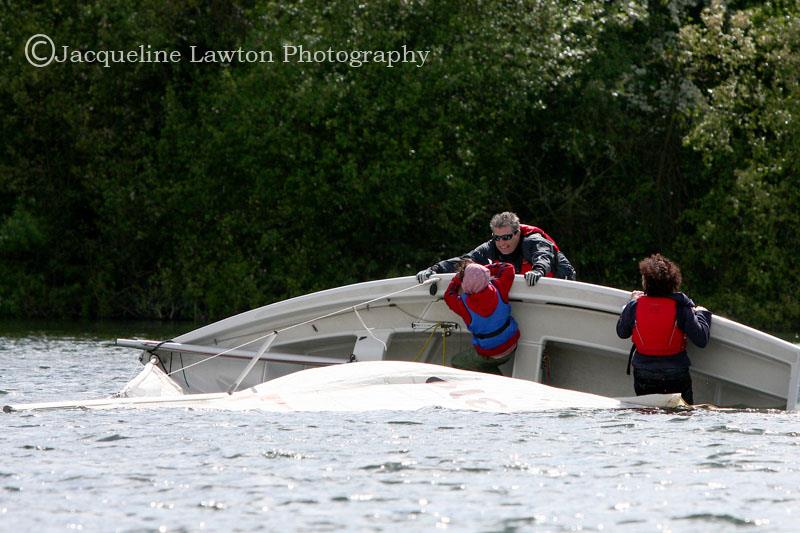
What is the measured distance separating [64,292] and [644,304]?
62.4ft

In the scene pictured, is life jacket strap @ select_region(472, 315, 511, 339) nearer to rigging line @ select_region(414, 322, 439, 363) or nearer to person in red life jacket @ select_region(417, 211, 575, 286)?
person in red life jacket @ select_region(417, 211, 575, 286)

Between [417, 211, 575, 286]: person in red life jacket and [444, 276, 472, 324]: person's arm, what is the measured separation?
277 millimetres

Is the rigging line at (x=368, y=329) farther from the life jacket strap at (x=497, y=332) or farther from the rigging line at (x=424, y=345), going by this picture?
the life jacket strap at (x=497, y=332)

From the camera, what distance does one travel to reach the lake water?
18.8 ft

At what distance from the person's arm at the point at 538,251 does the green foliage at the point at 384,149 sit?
44.4 ft

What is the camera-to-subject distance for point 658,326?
9.14 metres

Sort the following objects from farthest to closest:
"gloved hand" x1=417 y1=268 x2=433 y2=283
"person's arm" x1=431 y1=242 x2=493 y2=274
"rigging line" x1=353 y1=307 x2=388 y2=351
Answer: "rigging line" x1=353 y1=307 x2=388 y2=351 < "person's arm" x1=431 y1=242 x2=493 y2=274 < "gloved hand" x1=417 y1=268 x2=433 y2=283

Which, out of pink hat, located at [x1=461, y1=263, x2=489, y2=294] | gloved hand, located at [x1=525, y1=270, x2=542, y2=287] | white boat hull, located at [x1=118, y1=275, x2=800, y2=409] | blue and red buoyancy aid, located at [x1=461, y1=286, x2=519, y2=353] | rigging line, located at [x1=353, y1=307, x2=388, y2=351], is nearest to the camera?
white boat hull, located at [x1=118, y1=275, x2=800, y2=409]

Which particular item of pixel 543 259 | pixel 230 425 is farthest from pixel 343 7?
pixel 230 425

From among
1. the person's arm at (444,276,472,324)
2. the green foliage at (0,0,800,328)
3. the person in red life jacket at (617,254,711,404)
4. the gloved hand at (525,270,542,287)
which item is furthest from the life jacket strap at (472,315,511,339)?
the green foliage at (0,0,800,328)

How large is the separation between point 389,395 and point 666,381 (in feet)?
6.37

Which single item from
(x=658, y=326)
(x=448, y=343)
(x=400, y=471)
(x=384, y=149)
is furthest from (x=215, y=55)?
(x=400, y=471)

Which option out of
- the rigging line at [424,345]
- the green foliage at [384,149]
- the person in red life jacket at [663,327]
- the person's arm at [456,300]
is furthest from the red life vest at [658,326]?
the green foliage at [384,149]

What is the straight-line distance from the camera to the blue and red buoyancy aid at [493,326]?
32.5 feet
